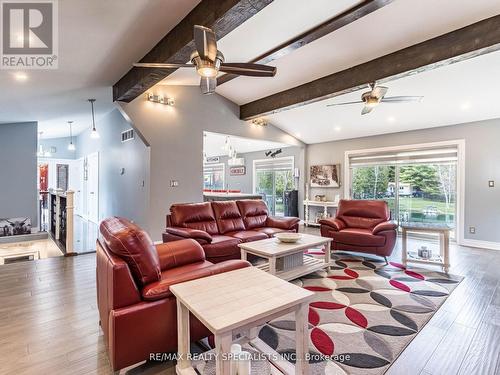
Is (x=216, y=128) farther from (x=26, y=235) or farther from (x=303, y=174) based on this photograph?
(x=26, y=235)

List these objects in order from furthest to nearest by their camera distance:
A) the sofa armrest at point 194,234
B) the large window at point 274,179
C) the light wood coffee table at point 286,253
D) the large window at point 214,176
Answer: the large window at point 214,176
the large window at point 274,179
the sofa armrest at point 194,234
the light wood coffee table at point 286,253

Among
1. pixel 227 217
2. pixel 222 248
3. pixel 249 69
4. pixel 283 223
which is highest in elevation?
pixel 249 69

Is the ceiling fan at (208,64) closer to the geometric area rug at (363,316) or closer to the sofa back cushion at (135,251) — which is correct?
the sofa back cushion at (135,251)

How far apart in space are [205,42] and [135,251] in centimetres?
173

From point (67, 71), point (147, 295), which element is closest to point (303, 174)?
point (67, 71)

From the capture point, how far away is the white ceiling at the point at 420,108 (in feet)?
13.3

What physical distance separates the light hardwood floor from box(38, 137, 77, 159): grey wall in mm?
7846

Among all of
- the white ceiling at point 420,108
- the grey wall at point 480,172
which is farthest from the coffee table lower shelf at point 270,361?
the grey wall at point 480,172

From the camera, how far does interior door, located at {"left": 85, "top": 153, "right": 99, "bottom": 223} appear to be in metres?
8.09

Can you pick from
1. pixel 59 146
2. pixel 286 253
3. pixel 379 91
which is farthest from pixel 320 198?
pixel 59 146

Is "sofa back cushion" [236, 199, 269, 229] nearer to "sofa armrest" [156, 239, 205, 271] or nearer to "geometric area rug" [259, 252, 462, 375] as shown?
"geometric area rug" [259, 252, 462, 375]

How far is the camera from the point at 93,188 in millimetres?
8398

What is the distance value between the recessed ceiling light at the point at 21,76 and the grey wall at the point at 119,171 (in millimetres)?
2061

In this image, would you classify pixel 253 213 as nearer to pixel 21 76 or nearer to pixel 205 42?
pixel 205 42
